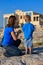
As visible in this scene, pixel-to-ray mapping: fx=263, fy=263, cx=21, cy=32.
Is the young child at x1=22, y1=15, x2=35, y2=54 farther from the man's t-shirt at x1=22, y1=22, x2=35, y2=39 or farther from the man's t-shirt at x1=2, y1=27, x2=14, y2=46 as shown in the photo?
the man's t-shirt at x1=2, y1=27, x2=14, y2=46

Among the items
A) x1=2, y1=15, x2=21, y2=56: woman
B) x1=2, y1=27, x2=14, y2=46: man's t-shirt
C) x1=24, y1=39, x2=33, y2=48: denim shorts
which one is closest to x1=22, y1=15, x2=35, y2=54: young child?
x1=24, y1=39, x2=33, y2=48: denim shorts

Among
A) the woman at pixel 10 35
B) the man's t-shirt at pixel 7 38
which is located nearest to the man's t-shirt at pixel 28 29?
the woman at pixel 10 35

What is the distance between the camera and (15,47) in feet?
32.3

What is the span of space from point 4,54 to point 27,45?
1604 millimetres

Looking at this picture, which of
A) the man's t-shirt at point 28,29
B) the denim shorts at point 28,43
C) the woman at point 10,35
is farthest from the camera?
the denim shorts at point 28,43

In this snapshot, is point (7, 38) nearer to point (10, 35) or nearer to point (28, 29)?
point (10, 35)

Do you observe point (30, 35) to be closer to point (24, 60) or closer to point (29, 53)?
point (29, 53)

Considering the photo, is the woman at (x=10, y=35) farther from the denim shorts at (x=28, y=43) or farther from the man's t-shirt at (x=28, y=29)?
the man's t-shirt at (x=28, y=29)

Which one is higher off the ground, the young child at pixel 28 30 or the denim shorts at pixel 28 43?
the young child at pixel 28 30

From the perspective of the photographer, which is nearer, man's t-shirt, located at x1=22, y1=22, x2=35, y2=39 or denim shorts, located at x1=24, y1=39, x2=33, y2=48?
man's t-shirt, located at x1=22, y1=22, x2=35, y2=39

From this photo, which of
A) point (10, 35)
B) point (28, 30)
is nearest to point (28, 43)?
point (28, 30)

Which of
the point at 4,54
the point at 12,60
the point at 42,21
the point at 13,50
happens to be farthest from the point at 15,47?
the point at 42,21

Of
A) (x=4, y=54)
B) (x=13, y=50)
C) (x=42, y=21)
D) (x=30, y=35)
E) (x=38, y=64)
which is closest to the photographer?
(x=38, y=64)

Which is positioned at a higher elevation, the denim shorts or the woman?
the woman
